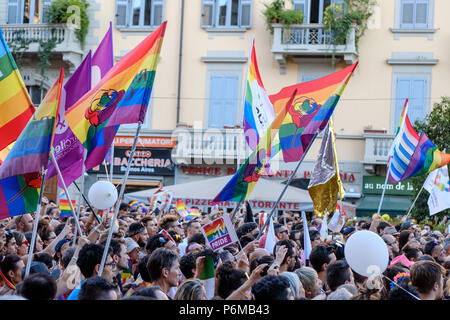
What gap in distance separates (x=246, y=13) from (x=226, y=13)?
680 mm

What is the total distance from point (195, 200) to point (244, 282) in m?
11.8

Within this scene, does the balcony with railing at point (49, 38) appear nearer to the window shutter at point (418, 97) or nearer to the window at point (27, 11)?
the window at point (27, 11)

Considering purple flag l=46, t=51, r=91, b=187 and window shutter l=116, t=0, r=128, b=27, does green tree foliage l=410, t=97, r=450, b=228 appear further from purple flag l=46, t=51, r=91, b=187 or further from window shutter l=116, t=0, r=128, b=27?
purple flag l=46, t=51, r=91, b=187

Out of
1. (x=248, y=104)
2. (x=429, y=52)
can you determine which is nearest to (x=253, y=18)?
(x=429, y=52)

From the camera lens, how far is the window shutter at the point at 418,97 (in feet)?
78.3

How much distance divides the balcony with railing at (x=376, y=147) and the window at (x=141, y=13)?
7.95 metres

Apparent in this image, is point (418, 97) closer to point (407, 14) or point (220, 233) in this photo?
point (407, 14)

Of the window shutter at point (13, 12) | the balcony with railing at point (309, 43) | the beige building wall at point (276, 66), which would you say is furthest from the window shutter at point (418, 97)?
the window shutter at point (13, 12)

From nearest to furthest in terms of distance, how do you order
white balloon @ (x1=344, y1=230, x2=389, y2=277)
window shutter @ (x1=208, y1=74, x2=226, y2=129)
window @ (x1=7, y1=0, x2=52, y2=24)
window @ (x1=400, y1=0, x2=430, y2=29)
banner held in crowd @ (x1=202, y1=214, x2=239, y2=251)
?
white balloon @ (x1=344, y1=230, x2=389, y2=277)
banner held in crowd @ (x1=202, y1=214, x2=239, y2=251)
window @ (x1=400, y1=0, x2=430, y2=29)
window shutter @ (x1=208, y1=74, x2=226, y2=129)
window @ (x1=7, y1=0, x2=52, y2=24)

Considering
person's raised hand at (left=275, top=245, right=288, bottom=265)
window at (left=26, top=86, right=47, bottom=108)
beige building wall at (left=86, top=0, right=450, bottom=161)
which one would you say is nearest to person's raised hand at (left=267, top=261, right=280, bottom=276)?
person's raised hand at (left=275, top=245, right=288, bottom=265)

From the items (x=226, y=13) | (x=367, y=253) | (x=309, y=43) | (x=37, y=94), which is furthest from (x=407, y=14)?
(x=367, y=253)

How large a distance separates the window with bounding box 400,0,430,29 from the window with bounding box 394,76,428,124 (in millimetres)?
1681

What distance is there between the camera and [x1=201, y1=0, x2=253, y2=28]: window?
25172 mm

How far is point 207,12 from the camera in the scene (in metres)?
25.5
